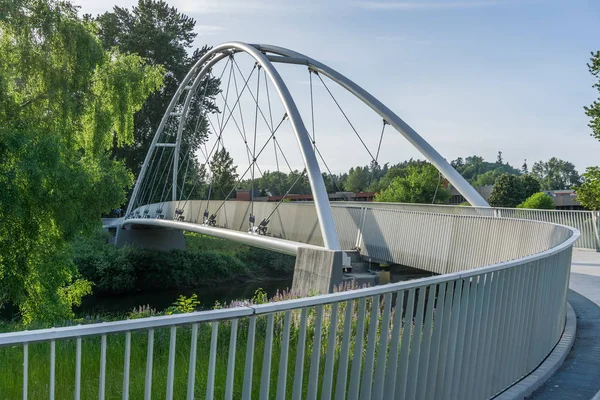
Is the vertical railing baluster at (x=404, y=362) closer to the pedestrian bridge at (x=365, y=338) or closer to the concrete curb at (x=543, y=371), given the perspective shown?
the pedestrian bridge at (x=365, y=338)

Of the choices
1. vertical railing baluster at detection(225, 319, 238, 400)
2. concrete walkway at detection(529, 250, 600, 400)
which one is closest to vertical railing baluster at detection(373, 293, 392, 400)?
vertical railing baluster at detection(225, 319, 238, 400)

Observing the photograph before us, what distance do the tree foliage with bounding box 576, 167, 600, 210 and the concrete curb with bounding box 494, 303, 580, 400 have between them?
46.3 ft

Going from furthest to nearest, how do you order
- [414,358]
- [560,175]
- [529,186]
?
[560,175] → [529,186] → [414,358]

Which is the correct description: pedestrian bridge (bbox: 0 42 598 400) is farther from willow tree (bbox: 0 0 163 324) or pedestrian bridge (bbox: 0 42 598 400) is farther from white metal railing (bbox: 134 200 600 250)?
willow tree (bbox: 0 0 163 324)

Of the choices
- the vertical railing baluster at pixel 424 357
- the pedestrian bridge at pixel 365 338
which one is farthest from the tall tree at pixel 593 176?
the vertical railing baluster at pixel 424 357

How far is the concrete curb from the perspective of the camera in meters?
4.52

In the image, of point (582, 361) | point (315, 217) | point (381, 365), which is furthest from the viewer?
point (315, 217)

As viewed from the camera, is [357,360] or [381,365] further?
[381,365]

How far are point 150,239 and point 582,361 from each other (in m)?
32.1

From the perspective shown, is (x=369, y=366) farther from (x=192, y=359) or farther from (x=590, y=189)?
(x=590, y=189)

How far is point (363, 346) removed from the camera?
3955 millimetres

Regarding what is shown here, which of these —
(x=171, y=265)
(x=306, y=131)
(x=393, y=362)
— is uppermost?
(x=306, y=131)

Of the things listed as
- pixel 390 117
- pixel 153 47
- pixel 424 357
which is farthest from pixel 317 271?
pixel 153 47

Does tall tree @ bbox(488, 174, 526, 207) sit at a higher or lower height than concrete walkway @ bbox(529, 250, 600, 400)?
higher
